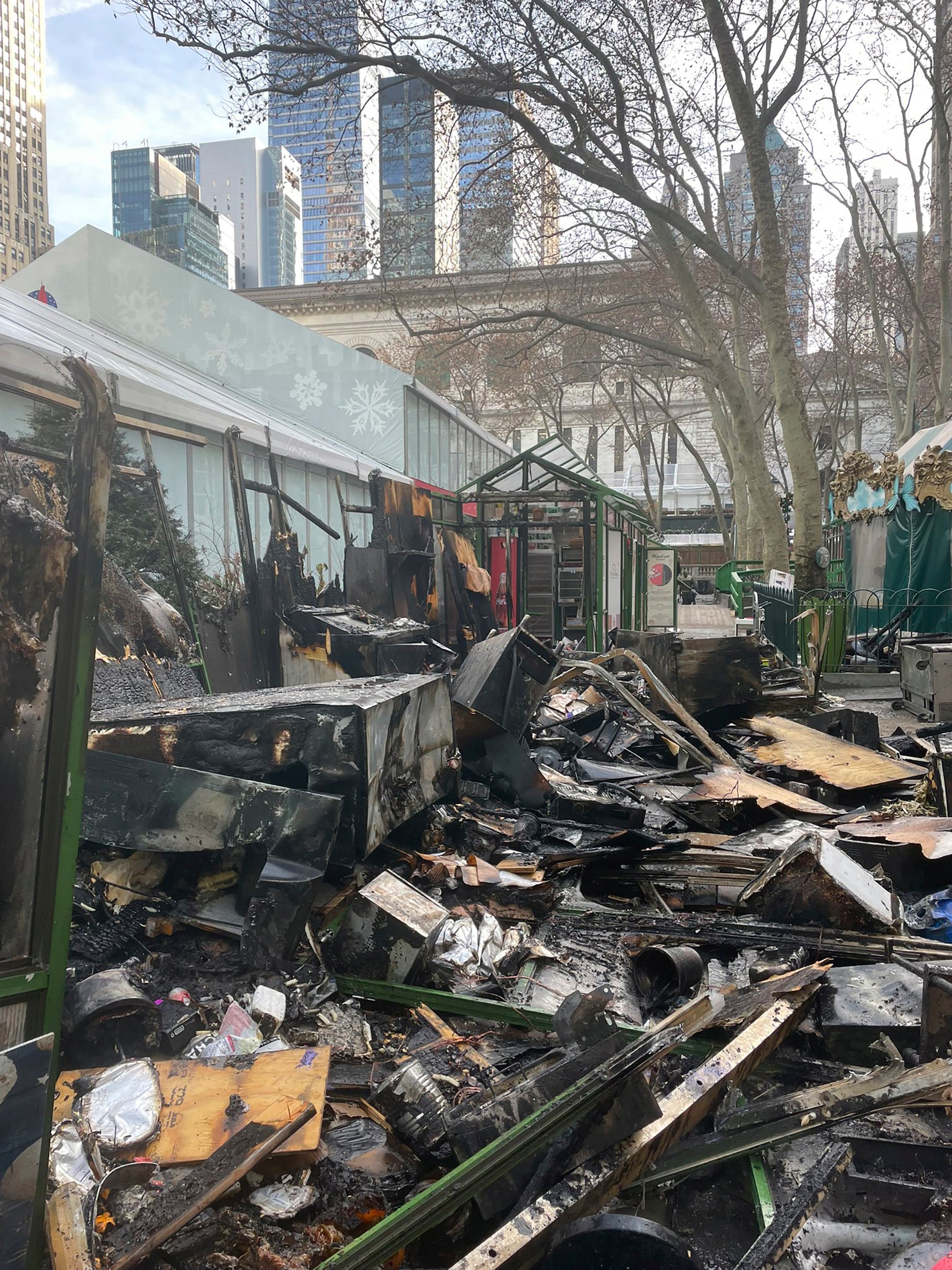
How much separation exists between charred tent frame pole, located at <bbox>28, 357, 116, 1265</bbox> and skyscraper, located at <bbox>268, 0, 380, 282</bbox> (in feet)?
42.8

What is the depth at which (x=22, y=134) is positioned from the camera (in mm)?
94188

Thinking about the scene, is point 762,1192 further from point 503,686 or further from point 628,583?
point 628,583

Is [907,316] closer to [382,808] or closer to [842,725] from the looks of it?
[842,725]

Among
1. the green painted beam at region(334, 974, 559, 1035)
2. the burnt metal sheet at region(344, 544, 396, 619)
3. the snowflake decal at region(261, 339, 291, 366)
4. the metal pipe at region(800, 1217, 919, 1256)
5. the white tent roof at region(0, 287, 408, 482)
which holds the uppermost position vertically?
the snowflake decal at region(261, 339, 291, 366)

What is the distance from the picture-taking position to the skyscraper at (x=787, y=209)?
60.5 feet

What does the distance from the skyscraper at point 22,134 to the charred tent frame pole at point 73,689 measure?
10404 cm

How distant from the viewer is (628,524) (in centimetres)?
1731

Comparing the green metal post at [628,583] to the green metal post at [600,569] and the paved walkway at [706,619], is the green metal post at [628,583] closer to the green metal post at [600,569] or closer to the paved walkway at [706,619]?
the paved walkway at [706,619]

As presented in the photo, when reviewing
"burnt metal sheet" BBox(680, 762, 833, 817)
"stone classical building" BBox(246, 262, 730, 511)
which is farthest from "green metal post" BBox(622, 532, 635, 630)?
"burnt metal sheet" BBox(680, 762, 833, 817)

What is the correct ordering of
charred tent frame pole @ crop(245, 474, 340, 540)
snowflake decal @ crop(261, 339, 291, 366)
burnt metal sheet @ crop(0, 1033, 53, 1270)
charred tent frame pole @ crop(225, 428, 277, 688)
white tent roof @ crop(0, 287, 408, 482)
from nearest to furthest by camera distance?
burnt metal sheet @ crop(0, 1033, 53, 1270) → white tent roof @ crop(0, 287, 408, 482) → charred tent frame pole @ crop(225, 428, 277, 688) → charred tent frame pole @ crop(245, 474, 340, 540) → snowflake decal @ crop(261, 339, 291, 366)

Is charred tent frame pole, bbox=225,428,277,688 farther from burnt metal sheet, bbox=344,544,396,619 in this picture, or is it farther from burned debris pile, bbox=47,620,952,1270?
burned debris pile, bbox=47,620,952,1270

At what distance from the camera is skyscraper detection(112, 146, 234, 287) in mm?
52594

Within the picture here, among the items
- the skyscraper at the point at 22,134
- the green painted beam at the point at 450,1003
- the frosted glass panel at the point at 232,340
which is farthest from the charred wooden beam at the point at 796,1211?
the skyscraper at the point at 22,134

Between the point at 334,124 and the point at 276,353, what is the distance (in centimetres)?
447
